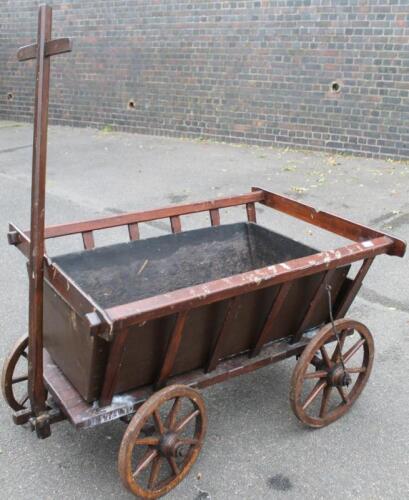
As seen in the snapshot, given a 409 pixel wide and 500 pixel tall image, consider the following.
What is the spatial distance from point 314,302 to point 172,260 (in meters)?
0.97

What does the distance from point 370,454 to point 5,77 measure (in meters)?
12.4

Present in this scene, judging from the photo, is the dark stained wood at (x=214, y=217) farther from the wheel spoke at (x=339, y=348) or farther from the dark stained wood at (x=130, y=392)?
the wheel spoke at (x=339, y=348)

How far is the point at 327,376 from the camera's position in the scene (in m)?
3.16

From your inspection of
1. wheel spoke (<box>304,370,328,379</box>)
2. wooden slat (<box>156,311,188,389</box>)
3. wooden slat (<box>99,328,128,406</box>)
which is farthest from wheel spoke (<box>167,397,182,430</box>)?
wheel spoke (<box>304,370,328,379</box>)

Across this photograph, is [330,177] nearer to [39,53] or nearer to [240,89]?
[240,89]

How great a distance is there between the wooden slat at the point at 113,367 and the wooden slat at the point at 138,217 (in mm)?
894

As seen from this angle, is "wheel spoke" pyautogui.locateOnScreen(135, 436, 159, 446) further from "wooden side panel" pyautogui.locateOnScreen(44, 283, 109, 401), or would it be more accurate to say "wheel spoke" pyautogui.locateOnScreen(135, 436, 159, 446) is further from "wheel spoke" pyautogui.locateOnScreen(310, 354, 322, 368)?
"wheel spoke" pyautogui.locateOnScreen(310, 354, 322, 368)

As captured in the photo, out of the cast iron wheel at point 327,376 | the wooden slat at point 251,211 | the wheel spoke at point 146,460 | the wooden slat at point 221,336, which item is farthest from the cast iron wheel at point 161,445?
the wooden slat at point 251,211

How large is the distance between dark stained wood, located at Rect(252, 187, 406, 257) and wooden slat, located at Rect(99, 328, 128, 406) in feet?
5.19

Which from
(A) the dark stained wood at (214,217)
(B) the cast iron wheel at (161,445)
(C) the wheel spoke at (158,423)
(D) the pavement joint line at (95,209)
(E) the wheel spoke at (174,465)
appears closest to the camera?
(B) the cast iron wheel at (161,445)

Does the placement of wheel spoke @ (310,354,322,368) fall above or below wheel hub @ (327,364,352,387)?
above

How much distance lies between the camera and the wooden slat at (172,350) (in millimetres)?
2485

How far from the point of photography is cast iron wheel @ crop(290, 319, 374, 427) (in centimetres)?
296

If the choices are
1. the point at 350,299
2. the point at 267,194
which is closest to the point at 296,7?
the point at 267,194
